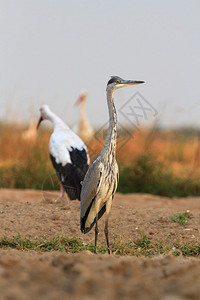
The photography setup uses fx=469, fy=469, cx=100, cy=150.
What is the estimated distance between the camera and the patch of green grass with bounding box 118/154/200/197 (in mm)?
9258

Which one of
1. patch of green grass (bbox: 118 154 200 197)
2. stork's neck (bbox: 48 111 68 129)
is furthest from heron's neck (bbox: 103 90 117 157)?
patch of green grass (bbox: 118 154 200 197)

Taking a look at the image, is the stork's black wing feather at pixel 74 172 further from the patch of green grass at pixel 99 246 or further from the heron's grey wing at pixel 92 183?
the heron's grey wing at pixel 92 183

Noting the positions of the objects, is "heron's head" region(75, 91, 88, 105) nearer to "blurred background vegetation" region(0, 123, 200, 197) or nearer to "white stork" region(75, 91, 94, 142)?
"white stork" region(75, 91, 94, 142)

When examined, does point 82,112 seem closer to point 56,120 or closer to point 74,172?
point 56,120

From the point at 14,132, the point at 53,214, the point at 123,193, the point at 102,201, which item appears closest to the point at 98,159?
the point at 102,201

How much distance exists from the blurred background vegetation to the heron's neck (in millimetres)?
3845

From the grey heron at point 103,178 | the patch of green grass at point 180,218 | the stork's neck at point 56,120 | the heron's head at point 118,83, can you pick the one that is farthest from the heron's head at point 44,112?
the grey heron at point 103,178

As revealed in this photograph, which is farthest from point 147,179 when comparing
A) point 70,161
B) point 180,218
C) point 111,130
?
point 111,130

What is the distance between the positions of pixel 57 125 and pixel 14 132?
12.0 feet

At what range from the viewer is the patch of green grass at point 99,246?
4.43m

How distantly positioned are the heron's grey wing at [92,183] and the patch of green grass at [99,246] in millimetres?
435

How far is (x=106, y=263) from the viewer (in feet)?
8.80

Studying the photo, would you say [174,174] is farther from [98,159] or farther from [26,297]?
[26,297]

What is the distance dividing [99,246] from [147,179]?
4.78 meters
